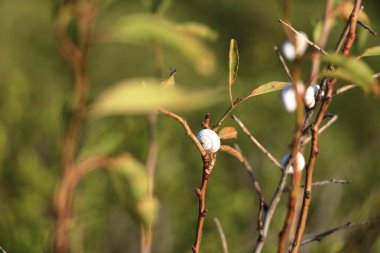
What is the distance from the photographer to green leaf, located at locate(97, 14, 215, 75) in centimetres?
30

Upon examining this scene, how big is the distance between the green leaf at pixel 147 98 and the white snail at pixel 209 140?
0.41 feet

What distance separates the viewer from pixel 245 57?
8.80 feet

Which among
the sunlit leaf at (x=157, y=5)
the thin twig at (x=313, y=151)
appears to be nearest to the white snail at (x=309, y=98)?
the thin twig at (x=313, y=151)

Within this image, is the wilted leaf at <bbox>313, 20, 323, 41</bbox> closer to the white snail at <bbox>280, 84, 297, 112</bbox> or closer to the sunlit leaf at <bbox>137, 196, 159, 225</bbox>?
the white snail at <bbox>280, 84, 297, 112</bbox>

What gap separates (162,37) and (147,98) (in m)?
0.03

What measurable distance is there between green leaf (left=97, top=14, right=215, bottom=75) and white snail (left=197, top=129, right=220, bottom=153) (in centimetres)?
13

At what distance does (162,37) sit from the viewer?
1.01ft

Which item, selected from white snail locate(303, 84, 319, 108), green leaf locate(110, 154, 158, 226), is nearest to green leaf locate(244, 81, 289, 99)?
white snail locate(303, 84, 319, 108)

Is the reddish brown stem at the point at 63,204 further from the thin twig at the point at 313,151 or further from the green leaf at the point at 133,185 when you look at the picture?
the thin twig at the point at 313,151

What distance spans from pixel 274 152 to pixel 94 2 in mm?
1169

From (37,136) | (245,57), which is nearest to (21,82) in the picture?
(37,136)

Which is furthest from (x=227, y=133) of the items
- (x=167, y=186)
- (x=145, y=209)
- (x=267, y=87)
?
(x=167, y=186)

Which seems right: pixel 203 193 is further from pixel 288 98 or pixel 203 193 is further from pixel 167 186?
pixel 167 186

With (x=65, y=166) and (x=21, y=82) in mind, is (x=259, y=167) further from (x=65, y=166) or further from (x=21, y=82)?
(x=65, y=166)
